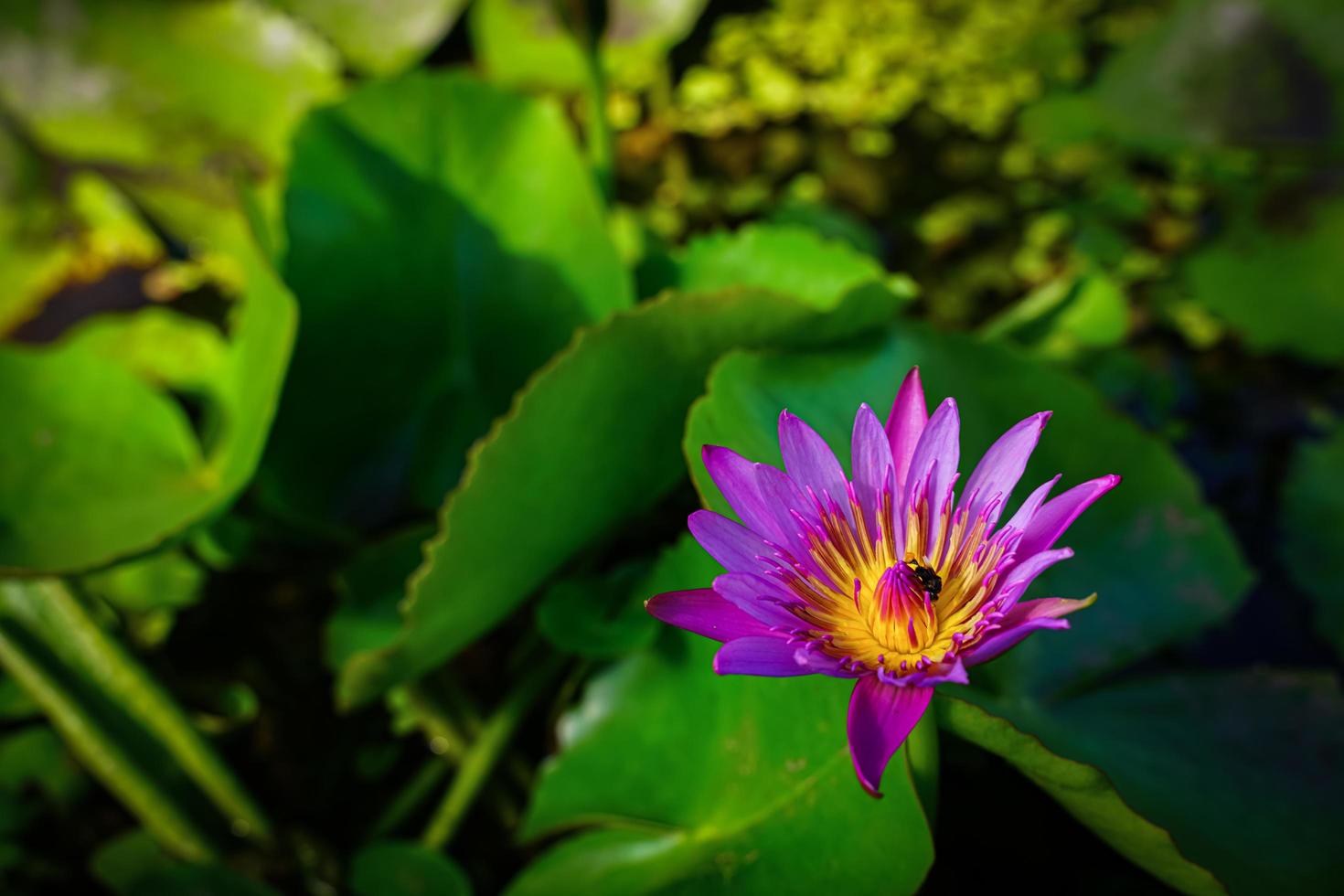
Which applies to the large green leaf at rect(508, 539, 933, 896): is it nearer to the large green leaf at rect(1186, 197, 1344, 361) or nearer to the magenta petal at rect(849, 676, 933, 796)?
the magenta petal at rect(849, 676, 933, 796)

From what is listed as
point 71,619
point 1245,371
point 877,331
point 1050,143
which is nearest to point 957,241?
point 1050,143

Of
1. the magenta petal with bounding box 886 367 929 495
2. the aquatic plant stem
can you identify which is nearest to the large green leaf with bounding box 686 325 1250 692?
the magenta petal with bounding box 886 367 929 495

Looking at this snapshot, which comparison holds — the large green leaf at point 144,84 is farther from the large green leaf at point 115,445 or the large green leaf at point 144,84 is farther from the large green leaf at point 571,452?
the large green leaf at point 571,452

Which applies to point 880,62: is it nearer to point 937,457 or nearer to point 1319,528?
point 1319,528

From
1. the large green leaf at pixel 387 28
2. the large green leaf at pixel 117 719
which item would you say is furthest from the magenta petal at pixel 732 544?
the large green leaf at pixel 387 28

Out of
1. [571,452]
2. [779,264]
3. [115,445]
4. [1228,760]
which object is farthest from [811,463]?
[115,445]
